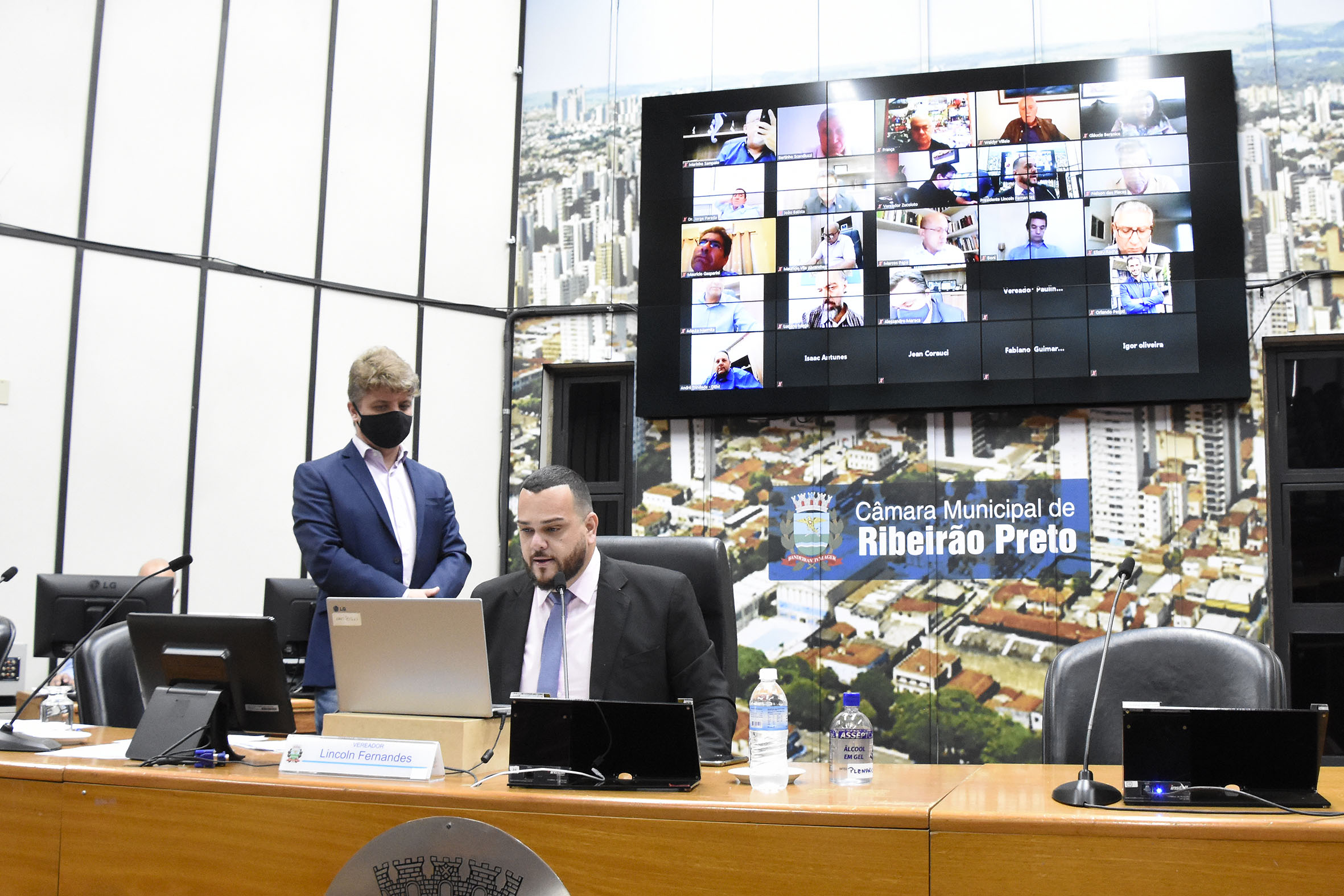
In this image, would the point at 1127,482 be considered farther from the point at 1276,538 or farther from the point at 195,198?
the point at 195,198

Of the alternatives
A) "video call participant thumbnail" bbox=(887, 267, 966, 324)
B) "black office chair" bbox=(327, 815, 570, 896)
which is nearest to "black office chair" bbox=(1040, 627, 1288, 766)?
"black office chair" bbox=(327, 815, 570, 896)

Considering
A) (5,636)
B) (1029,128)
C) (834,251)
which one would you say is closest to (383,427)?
(5,636)

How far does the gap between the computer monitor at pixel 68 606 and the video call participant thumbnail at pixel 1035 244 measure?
3493 mm

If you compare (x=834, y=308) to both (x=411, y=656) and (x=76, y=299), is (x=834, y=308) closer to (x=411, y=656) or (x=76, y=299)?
(x=76, y=299)

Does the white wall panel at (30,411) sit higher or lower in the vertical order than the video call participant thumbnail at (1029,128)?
lower

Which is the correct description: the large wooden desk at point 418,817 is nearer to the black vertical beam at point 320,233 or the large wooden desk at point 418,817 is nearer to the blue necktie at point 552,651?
the blue necktie at point 552,651

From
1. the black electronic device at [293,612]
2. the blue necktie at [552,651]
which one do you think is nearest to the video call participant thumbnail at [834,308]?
the black electronic device at [293,612]

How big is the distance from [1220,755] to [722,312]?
3.75 m

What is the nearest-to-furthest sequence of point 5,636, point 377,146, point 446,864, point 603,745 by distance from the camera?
point 446,864 → point 603,745 → point 5,636 → point 377,146

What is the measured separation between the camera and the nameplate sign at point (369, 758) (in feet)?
5.25

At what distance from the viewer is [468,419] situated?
545cm

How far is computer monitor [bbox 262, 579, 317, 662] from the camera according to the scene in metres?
4.07

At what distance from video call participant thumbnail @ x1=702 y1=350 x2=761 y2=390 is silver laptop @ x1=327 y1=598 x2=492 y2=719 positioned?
10.7ft

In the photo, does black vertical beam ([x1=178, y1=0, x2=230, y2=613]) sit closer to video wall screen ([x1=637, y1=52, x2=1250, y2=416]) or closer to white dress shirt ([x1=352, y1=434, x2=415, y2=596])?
video wall screen ([x1=637, y1=52, x2=1250, y2=416])
